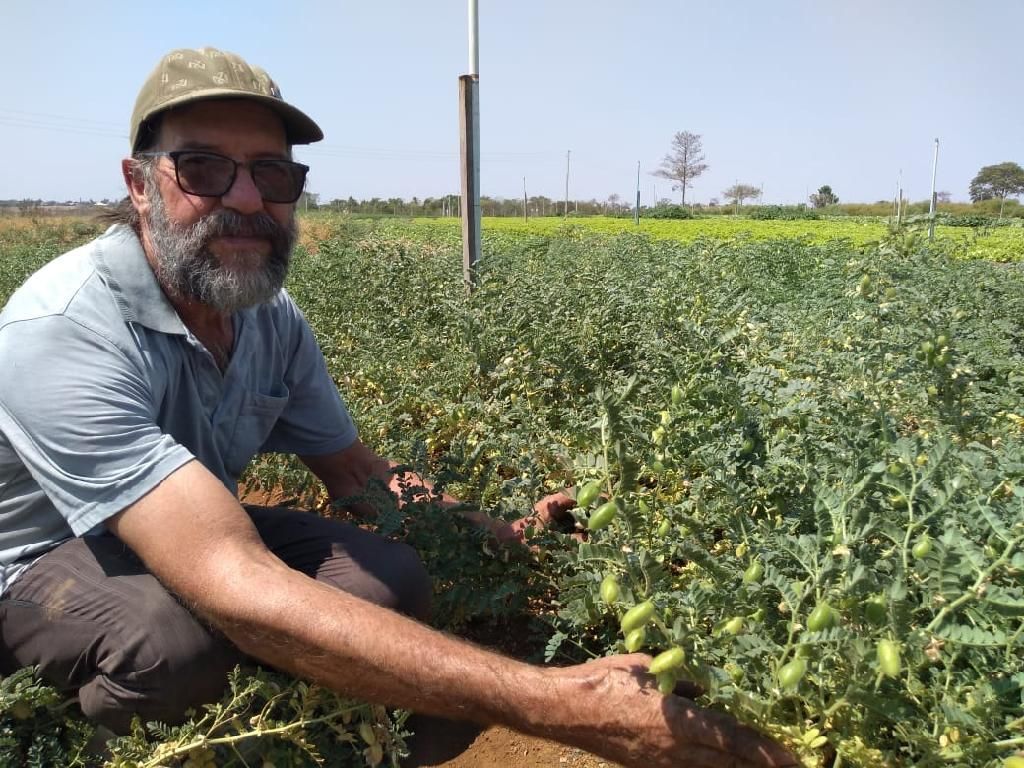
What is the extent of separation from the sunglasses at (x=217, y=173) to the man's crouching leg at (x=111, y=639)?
974mm

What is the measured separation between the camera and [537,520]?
2246 mm

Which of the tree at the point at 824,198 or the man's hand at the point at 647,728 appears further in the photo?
the tree at the point at 824,198

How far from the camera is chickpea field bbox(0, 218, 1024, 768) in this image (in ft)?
4.24

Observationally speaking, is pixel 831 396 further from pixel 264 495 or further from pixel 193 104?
pixel 264 495

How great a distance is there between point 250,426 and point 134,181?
2.61 feet

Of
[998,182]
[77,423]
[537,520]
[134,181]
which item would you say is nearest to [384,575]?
[537,520]

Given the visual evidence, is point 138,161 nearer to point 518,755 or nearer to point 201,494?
point 201,494

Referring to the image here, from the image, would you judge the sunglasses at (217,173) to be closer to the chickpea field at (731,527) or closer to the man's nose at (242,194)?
the man's nose at (242,194)

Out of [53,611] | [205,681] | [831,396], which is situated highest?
[831,396]

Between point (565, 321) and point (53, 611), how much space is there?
279cm

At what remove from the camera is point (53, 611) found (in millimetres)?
1762

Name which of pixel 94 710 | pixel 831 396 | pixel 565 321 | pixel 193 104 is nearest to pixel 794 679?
pixel 831 396

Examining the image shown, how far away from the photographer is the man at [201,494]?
1436 millimetres

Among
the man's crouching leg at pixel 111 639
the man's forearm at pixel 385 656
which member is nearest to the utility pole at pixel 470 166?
the man's crouching leg at pixel 111 639
